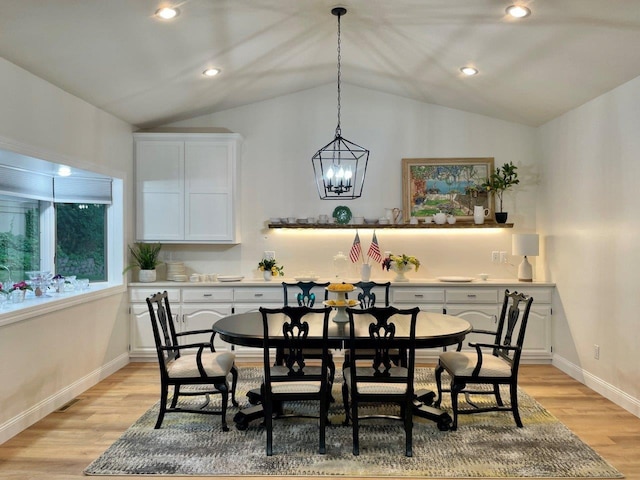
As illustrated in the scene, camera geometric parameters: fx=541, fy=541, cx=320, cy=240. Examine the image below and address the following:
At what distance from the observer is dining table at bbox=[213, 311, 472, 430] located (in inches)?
135

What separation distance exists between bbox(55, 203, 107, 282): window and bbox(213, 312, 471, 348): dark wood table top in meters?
2.22

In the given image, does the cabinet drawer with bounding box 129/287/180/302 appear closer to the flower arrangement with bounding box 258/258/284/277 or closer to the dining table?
the flower arrangement with bounding box 258/258/284/277

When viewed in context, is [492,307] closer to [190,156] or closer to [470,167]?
[470,167]

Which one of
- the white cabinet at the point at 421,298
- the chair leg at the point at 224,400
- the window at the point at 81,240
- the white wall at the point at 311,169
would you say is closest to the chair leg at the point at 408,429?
the chair leg at the point at 224,400

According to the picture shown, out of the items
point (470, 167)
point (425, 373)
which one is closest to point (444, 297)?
point (425, 373)

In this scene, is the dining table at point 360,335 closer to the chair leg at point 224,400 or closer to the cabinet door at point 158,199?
the chair leg at point 224,400

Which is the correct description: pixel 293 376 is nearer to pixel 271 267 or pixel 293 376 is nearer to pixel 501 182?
pixel 271 267

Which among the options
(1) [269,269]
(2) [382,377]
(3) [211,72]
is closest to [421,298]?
(1) [269,269]

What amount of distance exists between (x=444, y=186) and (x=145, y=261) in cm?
344

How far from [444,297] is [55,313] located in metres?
3.70

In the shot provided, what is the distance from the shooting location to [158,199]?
5.95 metres

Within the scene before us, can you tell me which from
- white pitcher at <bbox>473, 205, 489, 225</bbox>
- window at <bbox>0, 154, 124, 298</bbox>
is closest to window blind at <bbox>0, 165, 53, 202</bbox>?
window at <bbox>0, 154, 124, 298</bbox>

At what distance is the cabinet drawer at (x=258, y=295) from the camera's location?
229 inches

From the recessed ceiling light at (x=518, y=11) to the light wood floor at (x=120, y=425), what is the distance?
9.22ft
